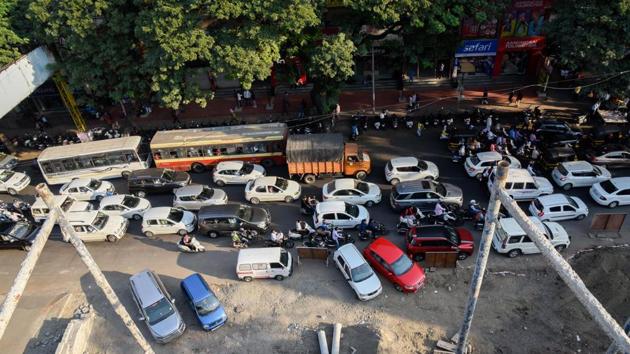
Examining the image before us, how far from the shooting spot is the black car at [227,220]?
76.0ft

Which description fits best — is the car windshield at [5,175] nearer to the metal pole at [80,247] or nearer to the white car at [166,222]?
the white car at [166,222]

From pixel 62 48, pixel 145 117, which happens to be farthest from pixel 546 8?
pixel 62 48

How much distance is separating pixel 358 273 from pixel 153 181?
1430 centimetres

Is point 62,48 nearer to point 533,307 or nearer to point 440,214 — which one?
point 440,214

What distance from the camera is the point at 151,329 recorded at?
18422 mm

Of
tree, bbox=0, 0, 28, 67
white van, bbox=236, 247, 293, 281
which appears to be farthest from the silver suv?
tree, bbox=0, 0, 28, 67

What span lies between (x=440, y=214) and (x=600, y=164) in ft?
38.9

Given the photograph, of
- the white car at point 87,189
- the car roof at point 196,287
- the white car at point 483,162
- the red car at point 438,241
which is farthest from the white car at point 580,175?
the white car at point 87,189

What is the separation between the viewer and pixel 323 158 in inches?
1046

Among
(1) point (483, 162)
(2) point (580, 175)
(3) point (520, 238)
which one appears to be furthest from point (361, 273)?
(2) point (580, 175)

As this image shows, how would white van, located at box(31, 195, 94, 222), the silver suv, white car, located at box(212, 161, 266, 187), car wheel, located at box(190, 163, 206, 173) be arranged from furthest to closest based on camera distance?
car wheel, located at box(190, 163, 206, 173)
white car, located at box(212, 161, 266, 187)
white van, located at box(31, 195, 94, 222)
the silver suv

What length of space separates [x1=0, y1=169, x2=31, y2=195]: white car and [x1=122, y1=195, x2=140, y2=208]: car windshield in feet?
28.7

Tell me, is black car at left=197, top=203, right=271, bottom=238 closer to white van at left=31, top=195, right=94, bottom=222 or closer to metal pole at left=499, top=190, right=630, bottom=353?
white van at left=31, top=195, right=94, bottom=222

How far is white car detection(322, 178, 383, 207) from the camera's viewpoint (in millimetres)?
24891
